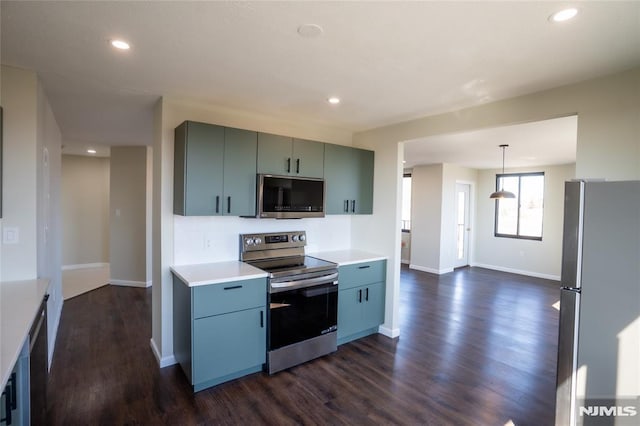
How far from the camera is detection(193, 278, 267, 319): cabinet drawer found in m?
2.51

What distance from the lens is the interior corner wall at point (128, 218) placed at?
219 inches

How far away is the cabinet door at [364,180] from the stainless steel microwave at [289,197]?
0.57 meters

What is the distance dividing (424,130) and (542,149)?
2.98 m

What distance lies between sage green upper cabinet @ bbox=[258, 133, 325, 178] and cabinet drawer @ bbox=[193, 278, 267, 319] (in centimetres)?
108

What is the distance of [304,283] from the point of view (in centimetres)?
300

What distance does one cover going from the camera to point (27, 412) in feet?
5.17

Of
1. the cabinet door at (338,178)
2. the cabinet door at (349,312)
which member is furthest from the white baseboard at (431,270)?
the cabinet door at (338,178)

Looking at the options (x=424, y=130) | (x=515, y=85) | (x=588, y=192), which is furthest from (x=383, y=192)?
(x=588, y=192)

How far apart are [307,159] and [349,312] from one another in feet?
5.54

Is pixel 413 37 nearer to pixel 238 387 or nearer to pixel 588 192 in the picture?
pixel 588 192

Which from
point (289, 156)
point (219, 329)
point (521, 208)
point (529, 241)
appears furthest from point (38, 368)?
point (521, 208)

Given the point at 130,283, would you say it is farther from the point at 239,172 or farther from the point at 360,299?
the point at 360,299

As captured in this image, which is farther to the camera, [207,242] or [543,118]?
[207,242]

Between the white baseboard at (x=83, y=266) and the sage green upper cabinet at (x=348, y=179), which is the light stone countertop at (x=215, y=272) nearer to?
the sage green upper cabinet at (x=348, y=179)
